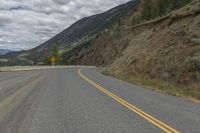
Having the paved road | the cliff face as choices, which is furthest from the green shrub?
the paved road

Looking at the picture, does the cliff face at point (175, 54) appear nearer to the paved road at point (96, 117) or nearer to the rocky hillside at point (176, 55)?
the rocky hillside at point (176, 55)

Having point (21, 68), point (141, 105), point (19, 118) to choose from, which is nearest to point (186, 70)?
point (141, 105)

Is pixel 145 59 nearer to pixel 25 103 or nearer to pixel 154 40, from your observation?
pixel 154 40

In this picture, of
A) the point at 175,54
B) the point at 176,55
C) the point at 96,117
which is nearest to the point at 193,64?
the point at 176,55

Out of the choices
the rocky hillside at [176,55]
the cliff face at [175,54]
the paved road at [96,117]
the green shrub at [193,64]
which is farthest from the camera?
the cliff face at [175,54]

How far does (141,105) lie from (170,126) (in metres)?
3.51

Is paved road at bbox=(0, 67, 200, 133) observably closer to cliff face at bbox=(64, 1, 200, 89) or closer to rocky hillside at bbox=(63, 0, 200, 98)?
rocky hillside at bbox=(63, 0, 200, 98)

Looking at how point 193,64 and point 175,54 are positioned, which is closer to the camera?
point 193,64

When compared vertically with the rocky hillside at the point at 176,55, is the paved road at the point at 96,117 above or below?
below

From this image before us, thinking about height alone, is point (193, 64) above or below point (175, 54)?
below

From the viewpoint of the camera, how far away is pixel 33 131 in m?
7.03

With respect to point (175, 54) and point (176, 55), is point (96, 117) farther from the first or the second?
point (175, 54)

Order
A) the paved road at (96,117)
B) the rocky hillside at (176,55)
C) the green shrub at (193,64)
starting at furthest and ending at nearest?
the rocky hillside at (176,55) < the green shrub at (193,64) < the paved road at (96,117)

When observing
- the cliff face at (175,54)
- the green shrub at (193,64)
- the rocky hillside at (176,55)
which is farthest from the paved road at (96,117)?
the green shrub at (193,64)
